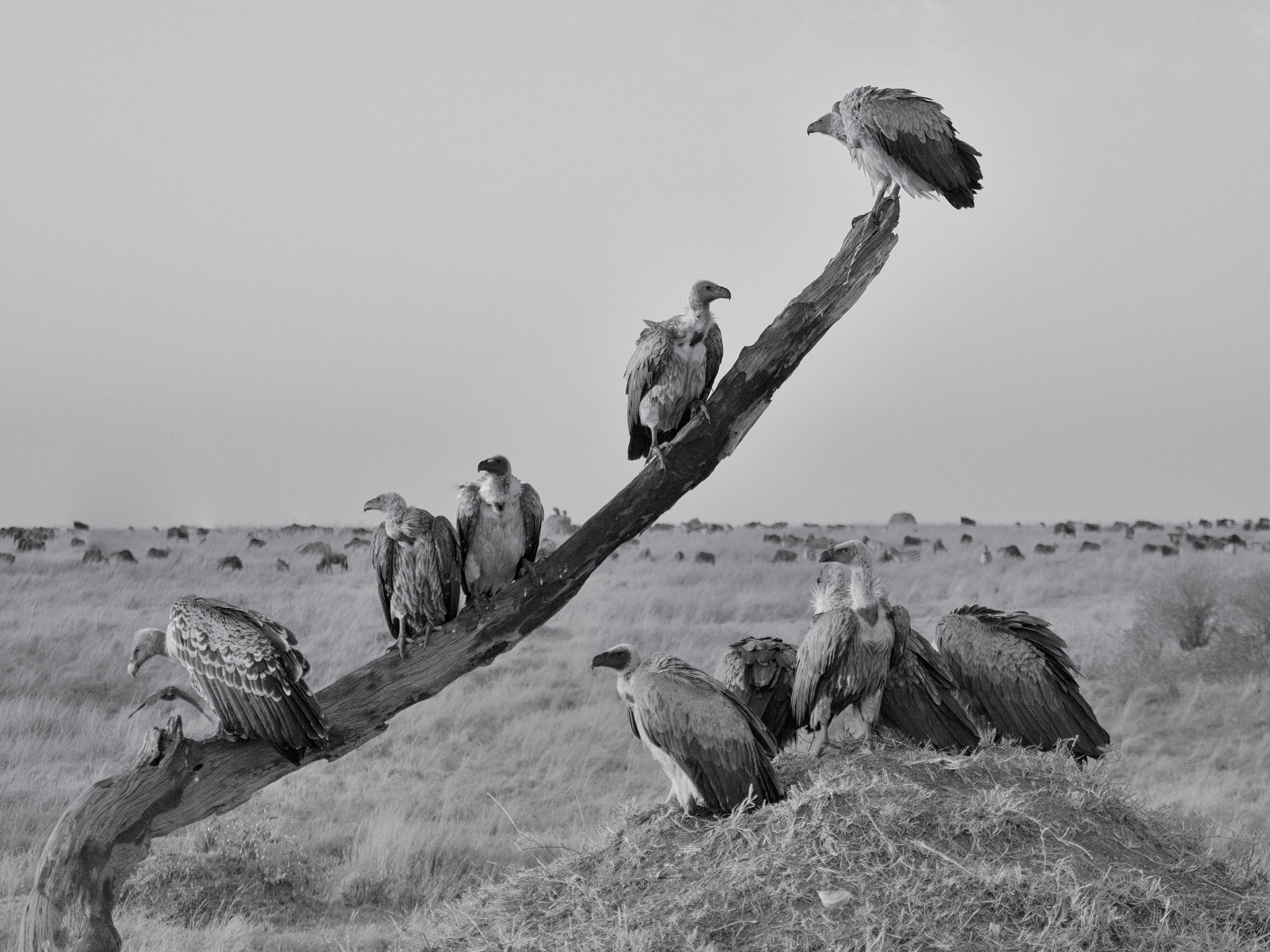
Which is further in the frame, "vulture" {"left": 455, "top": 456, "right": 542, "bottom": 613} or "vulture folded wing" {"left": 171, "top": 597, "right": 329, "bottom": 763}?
"vulture" {"left": 455, "top": 456, "right": 542, "bottom": 613}

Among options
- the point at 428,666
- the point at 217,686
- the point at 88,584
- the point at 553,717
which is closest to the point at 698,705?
the point at 428,666

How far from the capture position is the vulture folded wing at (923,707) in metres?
8.06

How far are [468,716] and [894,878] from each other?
11.4 metres

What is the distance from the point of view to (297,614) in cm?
2262

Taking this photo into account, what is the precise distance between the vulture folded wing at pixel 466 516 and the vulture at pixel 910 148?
10.8 ft

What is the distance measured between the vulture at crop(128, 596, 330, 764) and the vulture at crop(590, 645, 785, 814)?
1.86 m

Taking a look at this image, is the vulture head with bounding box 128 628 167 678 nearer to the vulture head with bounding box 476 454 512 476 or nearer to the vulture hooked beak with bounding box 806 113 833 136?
the vulture head with bounding box 476 454 512 476

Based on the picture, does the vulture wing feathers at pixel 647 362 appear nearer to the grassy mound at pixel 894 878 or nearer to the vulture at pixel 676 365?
the vulture at pixel 676 365

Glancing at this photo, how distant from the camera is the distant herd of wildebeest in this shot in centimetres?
2831

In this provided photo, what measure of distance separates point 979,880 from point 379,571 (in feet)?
12.3

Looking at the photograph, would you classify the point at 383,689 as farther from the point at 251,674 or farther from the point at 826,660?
the point at 826,660

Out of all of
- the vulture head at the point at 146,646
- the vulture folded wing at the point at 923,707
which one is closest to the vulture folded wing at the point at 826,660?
the vulture folded wing at the point at 923,707

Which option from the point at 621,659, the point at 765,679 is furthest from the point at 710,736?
the point at 765,679

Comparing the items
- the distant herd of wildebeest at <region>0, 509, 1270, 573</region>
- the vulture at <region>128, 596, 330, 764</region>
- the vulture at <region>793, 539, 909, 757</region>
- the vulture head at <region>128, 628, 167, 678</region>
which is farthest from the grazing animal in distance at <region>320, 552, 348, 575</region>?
the vulture at <region>793, 539, 909, 757</region>
